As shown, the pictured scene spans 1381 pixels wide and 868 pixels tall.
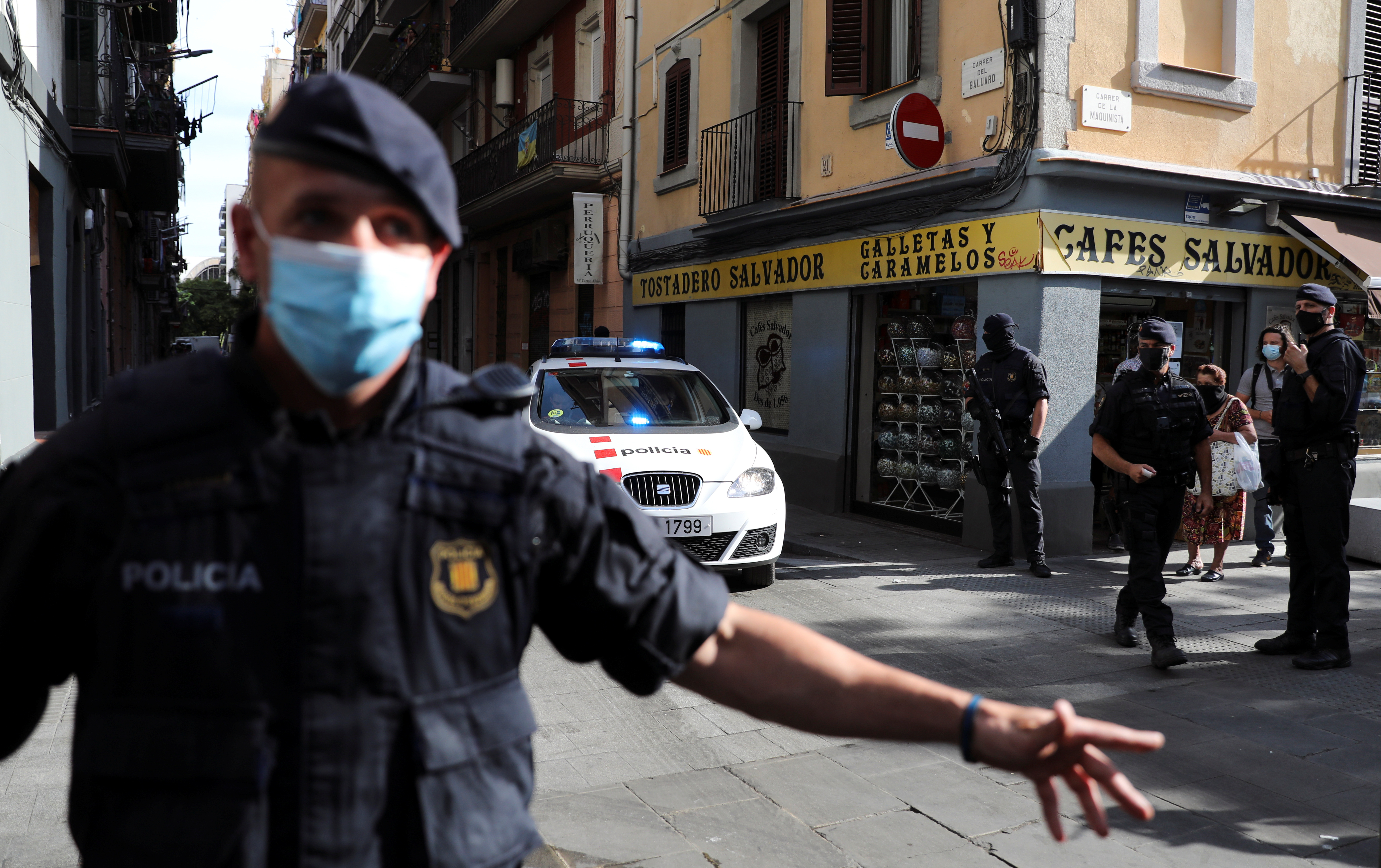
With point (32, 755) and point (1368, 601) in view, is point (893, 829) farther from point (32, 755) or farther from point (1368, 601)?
point (1368, 601)

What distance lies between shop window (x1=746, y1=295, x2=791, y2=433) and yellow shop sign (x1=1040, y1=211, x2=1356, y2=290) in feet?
13.4

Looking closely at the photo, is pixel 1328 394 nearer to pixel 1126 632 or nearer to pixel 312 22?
pixel 1126 632

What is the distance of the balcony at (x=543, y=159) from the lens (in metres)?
17.5

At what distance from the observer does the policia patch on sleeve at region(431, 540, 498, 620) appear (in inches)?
51.8

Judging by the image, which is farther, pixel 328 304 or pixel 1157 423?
pixel 1157 423

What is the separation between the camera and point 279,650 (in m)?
1.25

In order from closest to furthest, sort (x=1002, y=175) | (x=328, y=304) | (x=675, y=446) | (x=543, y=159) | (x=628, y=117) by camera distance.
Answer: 1. (x=328, y=304)
2. (x=675, y=446)
3. (x=1002, y=175)
4. (x=628, y=117)
5. (x=543, y=159)

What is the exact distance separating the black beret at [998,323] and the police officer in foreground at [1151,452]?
91.6 inches

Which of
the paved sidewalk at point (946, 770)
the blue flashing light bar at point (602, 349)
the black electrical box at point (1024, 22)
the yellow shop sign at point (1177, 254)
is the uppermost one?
the black electrical box at point (1024, 22)

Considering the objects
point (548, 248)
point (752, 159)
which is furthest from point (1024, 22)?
point (548, 248)

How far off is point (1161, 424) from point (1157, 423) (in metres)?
0.02

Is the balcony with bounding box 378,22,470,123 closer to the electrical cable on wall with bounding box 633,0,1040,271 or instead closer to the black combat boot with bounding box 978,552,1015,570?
the electrical cable on wall with bounding box 633,0,1040,271

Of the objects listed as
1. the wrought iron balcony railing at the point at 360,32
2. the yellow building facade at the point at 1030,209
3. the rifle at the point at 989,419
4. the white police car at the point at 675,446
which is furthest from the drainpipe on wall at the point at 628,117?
the wrought iron balcony railing at the point at 360,32

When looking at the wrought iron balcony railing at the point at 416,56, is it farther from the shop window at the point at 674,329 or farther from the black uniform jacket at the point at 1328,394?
the black uniform jacket at the point at 1328,394
